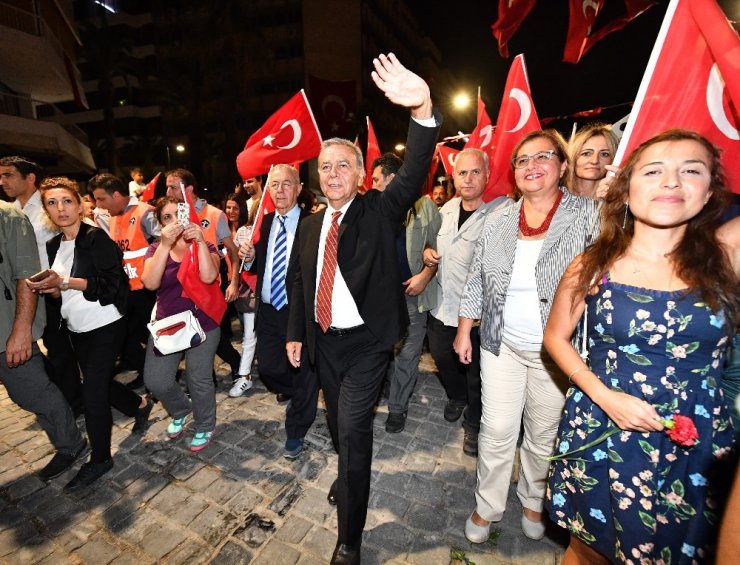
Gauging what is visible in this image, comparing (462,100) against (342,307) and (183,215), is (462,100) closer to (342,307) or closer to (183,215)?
(183,215)

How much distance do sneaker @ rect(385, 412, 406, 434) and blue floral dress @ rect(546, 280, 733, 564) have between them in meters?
2.35

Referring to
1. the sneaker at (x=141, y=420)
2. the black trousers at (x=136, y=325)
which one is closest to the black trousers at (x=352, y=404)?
the sneaker at (x=141, y=420)

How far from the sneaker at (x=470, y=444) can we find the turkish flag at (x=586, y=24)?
6.07m

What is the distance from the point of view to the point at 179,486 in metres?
3.28

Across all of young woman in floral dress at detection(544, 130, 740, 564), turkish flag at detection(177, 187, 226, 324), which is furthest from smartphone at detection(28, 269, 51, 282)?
young woman in floral dress at detection(544, 130, 740, 564)

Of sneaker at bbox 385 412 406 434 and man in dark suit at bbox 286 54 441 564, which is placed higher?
man in dark suit at bbox 286 54 441 564

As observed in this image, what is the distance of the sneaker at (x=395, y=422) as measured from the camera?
401 centimetres

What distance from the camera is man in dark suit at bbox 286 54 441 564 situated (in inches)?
96.0

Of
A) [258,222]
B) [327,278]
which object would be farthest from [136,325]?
[327,278]

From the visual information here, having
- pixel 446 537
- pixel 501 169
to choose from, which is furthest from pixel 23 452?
pixel 501 169

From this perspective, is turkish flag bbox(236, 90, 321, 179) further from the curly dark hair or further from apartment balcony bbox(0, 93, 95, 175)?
apartment balcony bbox(0, 93, 95, 175)

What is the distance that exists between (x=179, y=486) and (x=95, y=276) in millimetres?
2030

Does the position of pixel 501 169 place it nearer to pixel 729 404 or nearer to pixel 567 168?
pixel 567 168

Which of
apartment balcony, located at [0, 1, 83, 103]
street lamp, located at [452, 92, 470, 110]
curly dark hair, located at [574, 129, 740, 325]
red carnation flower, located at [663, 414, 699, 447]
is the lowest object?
red carnation flower, located at [663, 414, 699, 447]
